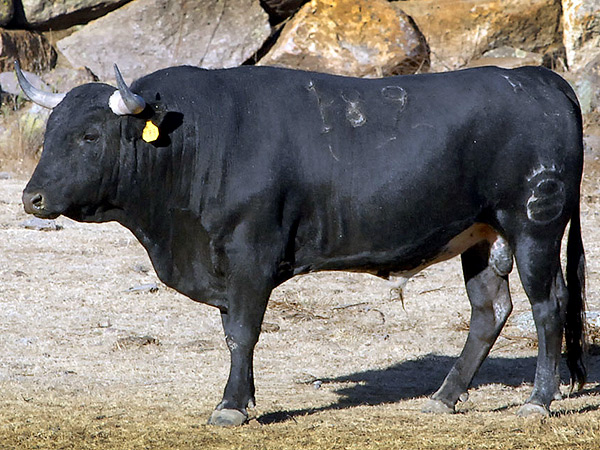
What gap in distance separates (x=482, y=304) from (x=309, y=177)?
144 centimetres

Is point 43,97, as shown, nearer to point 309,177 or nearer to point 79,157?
point 79,157

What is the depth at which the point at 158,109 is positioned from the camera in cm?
552

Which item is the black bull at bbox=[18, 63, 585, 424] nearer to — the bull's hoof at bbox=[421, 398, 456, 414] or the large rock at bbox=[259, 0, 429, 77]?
the bull's hoof at bbox=[421, 398, 456, 414]

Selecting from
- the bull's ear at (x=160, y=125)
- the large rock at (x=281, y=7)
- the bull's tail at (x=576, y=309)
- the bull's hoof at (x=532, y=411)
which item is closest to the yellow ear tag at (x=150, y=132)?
the bull's ear at (x=160, y=125)

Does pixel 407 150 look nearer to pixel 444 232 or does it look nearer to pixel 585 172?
pixel 444 232

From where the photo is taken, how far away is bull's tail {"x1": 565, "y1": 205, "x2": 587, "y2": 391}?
6.32m

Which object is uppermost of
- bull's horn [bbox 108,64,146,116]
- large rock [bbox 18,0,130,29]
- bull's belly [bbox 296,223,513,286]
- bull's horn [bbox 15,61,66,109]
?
bull's horn [bbox 108,64,146,116]

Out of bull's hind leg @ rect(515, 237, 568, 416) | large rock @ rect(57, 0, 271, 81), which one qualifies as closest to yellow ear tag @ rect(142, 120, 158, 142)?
bull's hind leg @ rect(515, 237, 568, 416)

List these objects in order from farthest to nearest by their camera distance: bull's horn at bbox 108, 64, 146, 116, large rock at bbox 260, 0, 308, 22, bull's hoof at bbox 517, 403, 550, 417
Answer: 1. large rock at bbox 260, 0, 308, 22
2. bull's hoof at bbox 517, 403, 550, 417
3. bull's horn at bbox 108, 64, 146, 116

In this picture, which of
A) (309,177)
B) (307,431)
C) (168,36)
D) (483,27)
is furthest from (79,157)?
(483,27)

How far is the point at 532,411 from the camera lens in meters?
5.70

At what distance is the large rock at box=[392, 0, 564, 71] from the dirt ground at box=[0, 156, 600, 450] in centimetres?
469

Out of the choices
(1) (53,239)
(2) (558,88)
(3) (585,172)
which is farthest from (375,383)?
(3) (585,172)

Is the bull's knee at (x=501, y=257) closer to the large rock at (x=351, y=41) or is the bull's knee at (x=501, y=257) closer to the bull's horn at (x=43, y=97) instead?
the bull's horn at (x=43, y=97)
